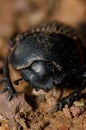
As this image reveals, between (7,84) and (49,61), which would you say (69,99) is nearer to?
(49,61)

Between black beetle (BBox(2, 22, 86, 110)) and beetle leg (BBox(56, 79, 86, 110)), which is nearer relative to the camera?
black beetle (BBox(2, 22, 86, 110))

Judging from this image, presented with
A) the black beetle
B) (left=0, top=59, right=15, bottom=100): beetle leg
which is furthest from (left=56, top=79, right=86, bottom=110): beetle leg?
(left=0, top=59, right=15, bottom=100): beetle leg

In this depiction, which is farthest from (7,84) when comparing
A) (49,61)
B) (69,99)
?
(69,99)

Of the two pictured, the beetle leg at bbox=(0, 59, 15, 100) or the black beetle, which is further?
the beetle leg at bbox=(0, 59, 15, 100)

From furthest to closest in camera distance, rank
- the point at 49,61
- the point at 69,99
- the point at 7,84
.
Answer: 1. the point at 7,84
2. the point at 69,99
3. the point at 49,61

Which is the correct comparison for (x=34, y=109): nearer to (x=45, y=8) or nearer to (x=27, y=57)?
(x=27, y=57)

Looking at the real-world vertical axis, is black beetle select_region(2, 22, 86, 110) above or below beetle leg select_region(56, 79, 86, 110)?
above

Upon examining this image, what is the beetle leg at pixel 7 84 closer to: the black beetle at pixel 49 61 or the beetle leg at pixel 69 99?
the black beetle at pixel 49 61

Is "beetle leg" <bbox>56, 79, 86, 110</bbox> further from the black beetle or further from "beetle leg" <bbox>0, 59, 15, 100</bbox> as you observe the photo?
"beetle leg" <bbox>0, 59, 15, 100</bbox>

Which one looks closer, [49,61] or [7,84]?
[49,61]

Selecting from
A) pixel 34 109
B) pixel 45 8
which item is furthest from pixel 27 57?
pixel 45 8
